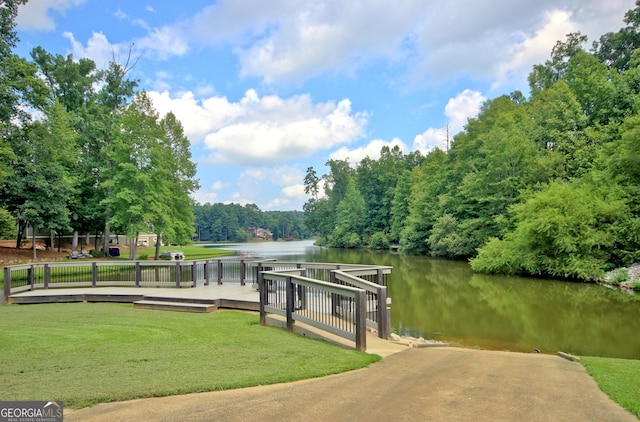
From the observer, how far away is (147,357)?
572cm

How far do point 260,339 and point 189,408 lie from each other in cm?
323

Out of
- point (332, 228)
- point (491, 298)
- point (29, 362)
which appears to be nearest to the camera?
point (29, 362)

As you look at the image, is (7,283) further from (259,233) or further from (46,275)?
(259,233)

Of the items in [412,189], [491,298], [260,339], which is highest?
[412,189]

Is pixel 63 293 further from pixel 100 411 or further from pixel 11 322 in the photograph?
pixel 100 411

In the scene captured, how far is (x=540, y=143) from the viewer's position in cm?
3388

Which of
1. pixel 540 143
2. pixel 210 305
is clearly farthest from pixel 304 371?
pixel 540 143

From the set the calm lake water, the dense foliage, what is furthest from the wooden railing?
the dense foliage

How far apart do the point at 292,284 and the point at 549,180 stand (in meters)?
27.8

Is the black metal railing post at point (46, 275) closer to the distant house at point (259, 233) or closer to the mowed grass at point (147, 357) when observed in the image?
the mowed grass at point (147, 357)

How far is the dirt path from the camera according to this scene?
3.78 m

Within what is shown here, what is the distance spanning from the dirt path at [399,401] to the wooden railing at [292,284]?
182cm

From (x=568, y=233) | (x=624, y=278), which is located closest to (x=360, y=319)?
(x=624, y=278)
